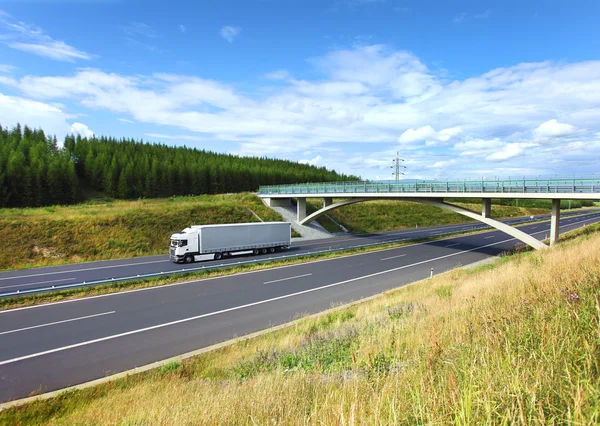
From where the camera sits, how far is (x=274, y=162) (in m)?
133

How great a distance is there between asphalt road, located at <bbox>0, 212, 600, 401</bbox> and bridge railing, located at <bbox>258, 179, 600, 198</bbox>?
7.34 m

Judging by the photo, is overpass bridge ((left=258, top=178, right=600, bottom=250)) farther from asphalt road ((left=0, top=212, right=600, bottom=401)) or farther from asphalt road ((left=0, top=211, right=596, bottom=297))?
asphalt road ((left=0, top=211, right=596, bottom=297))

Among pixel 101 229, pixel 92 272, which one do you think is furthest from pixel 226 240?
pixel 101 229

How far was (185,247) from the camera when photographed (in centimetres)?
2881

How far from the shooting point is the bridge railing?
22.6 m

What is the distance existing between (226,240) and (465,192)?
21821mm

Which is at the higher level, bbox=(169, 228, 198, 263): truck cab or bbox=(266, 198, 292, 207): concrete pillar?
bbox=(266, 198, 292, 207): concrete pillar

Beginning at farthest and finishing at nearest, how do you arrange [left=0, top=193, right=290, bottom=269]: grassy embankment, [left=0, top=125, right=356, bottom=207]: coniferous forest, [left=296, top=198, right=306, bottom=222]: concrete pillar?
[left=0, top=125, right=356, bottom=207]: coniferous forest
[left=296, top=198, right=306, bottom=222]: concrete pillar
[left=0, top=193, right=290, bottom=269]: grassy embankment

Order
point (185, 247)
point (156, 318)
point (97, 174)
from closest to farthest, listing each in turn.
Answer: point (156, 318) → point (185, 247) → point (97, 174)

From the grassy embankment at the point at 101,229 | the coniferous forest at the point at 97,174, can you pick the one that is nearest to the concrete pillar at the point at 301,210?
the grassy embankment at the point at 101,229

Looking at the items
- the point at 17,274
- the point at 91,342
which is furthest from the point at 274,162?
the point at 91,342

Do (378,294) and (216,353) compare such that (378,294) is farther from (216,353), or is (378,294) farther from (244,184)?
(244,184)

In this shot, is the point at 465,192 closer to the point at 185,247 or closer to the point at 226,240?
the point at 226,240

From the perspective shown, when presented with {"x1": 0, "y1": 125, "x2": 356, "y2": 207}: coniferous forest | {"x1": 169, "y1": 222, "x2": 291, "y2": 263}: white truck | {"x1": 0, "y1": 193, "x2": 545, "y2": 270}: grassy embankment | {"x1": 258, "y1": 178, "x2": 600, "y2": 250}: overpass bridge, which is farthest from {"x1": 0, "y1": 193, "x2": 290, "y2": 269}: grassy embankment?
{"x1": 0, "y1": 125, "x2": 356, "y2": 207}: coniferous forest
